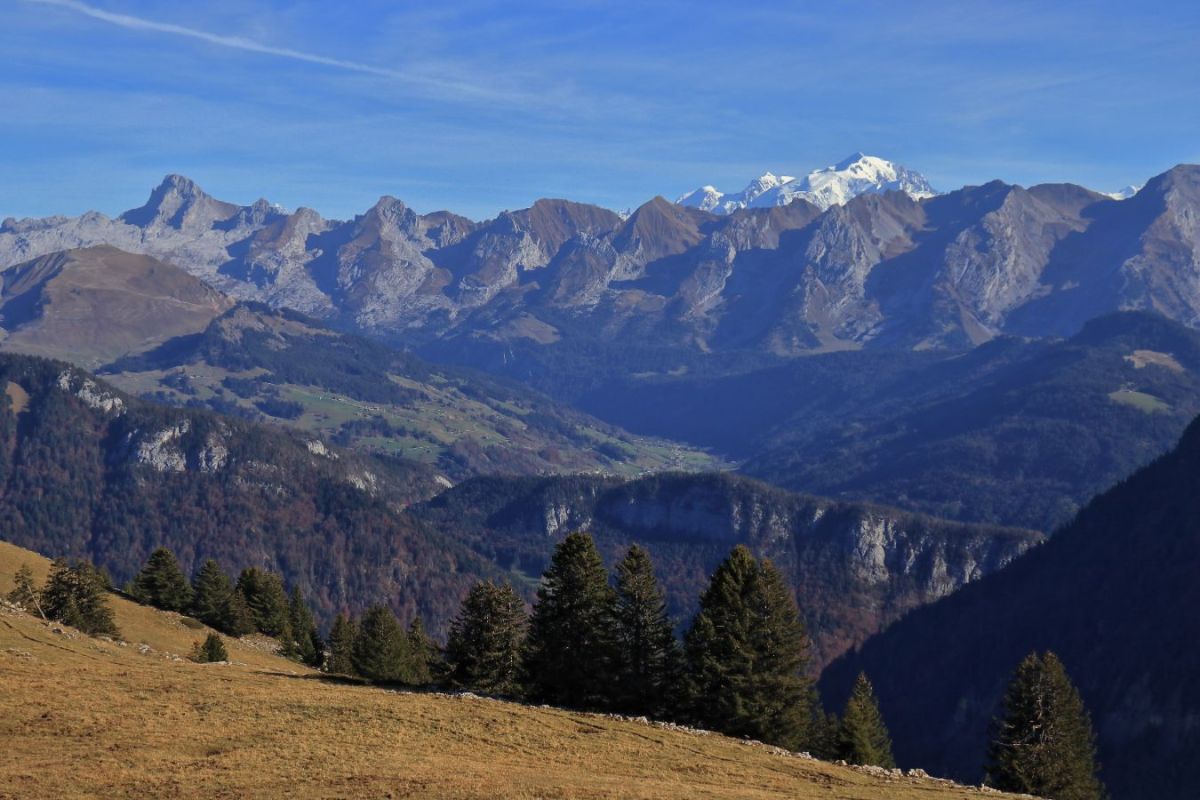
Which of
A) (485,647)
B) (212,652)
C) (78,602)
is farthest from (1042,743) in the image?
(78,602)

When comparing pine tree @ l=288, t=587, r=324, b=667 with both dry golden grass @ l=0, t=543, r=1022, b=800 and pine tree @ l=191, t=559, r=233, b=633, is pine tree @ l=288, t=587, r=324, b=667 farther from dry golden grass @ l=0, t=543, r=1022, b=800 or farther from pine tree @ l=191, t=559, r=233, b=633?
dry golden grass @ l=0, t=543, r=1022, b=800

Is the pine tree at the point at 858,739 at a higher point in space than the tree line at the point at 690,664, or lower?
lower

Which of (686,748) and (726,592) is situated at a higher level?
(726,592)

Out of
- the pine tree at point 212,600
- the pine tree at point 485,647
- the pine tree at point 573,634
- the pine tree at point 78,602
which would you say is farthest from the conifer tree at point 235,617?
the pine tree at point 573,634

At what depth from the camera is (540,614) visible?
7894 centimetres

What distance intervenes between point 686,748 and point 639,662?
A: 658 inches

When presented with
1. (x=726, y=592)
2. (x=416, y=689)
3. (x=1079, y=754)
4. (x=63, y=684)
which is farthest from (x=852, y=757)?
(x=63, y=684)

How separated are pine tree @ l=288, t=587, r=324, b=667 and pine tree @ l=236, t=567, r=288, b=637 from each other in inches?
76.5

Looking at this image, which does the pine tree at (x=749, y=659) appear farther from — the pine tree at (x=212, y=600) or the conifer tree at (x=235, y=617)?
the pine tree at (x=212, y=600)

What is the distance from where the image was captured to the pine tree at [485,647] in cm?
8088

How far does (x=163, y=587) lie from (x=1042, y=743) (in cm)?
9210

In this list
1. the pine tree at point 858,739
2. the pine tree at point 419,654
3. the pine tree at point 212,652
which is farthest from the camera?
the pine tree at point 419,654

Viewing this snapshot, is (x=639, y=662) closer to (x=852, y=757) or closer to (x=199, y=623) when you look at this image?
(x=852, y=757)

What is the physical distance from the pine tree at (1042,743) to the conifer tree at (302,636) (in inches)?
2939
